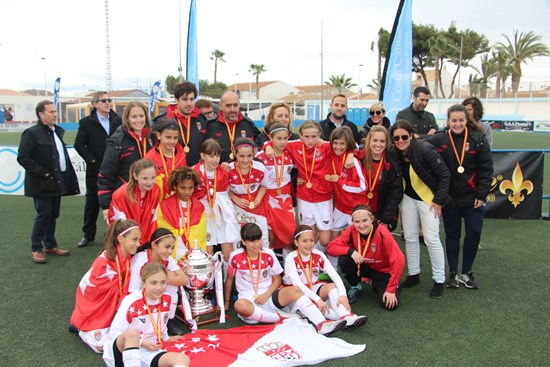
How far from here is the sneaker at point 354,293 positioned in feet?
14.7

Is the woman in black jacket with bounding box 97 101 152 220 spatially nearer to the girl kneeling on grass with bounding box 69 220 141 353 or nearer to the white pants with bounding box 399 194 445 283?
the girl kneeling on grass with bounding box 69 220 141 353

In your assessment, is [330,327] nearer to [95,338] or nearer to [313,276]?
[313,276]

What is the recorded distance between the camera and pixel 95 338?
3510 millimetres

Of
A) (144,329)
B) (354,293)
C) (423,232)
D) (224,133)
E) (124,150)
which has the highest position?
(224,133)

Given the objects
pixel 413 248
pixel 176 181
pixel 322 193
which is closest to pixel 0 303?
pixel 176 181

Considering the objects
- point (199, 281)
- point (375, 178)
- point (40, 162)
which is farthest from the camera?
point (40, 162)

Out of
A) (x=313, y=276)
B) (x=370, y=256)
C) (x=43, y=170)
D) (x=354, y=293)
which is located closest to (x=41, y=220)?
(x=43, y=170)

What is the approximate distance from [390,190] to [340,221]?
673mm

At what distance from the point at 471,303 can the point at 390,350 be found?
1.32 m

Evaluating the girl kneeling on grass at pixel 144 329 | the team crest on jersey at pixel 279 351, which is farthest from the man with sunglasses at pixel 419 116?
the girl kneeling on grass at pixel 144 329

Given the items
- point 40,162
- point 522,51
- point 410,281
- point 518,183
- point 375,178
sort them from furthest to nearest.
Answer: point 522,51 → point 518,183 → point 40,162 → point 410,281 → point 375,178

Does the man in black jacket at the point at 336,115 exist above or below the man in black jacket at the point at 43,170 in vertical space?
above

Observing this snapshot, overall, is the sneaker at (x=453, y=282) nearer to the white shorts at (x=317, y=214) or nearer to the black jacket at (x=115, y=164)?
the white shorts at (x=317, y=214)

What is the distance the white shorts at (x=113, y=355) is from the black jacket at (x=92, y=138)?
3.33 meters
